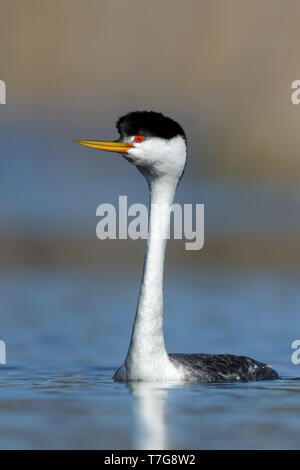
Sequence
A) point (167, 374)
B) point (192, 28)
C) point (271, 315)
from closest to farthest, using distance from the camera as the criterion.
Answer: point (167, 374) → point (271, 315) → point (192, 28)

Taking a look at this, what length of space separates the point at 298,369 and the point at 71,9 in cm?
2648

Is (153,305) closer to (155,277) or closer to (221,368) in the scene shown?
(155,277)

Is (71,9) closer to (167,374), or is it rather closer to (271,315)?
(271,315)

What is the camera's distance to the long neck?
36.8 ft

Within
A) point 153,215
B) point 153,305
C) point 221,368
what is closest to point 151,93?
point 221,368

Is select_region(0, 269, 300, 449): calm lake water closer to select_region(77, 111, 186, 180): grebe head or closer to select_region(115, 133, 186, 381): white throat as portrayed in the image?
select_region(115, 133, 186, 381): white throat

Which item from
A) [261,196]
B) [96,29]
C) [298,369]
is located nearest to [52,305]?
[298,369]

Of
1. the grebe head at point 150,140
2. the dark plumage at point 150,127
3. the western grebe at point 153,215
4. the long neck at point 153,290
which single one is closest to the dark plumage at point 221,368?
the western grebe at point 153,215

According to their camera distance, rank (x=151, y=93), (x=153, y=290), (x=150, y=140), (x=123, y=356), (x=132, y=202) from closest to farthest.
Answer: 1. (x=150, y=140)
2. (x=153, y=290)
3. (x=123, y=356)
4. (x=132, y=202)
5. (x=151, y=93)

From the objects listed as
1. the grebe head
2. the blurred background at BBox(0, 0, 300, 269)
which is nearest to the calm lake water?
the grebe head

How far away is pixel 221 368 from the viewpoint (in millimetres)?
11969

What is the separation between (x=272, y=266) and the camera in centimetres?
2227

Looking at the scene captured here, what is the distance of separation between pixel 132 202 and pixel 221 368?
609 inches

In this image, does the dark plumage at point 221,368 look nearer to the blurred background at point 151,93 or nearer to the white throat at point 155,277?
the white throat at point 155,277
